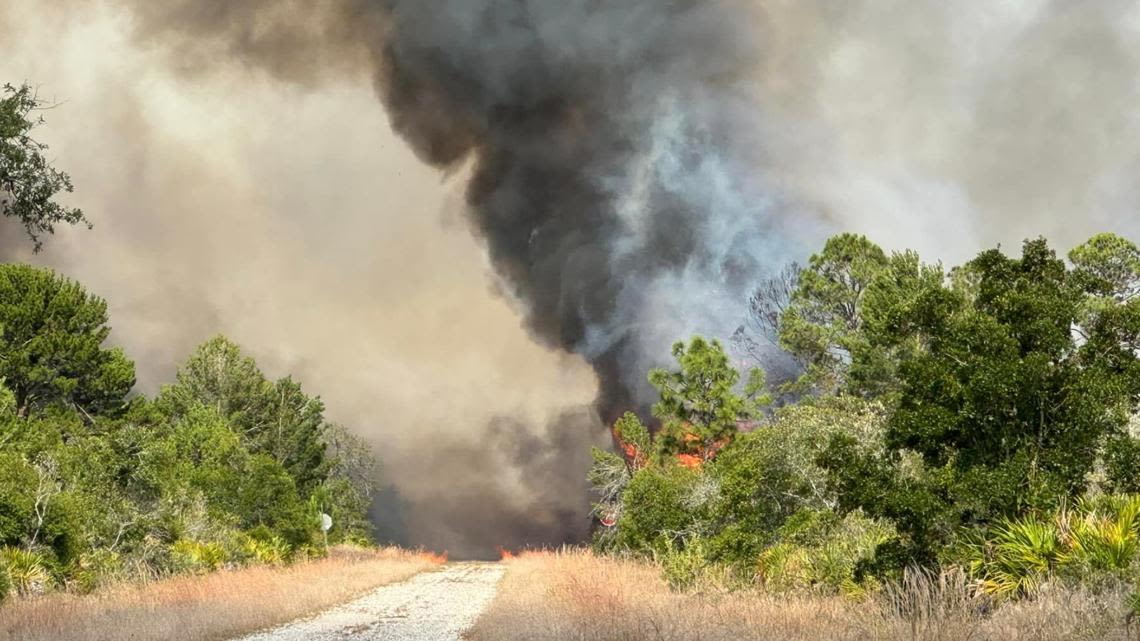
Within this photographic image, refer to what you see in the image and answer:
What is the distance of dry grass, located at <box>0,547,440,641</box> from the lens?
13883mm

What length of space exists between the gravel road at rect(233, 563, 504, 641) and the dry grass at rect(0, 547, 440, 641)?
602 millimetres

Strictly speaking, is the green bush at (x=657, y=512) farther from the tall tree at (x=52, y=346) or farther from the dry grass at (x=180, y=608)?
the tall tree at (x=52, y=346)

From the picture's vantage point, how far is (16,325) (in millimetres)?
41875

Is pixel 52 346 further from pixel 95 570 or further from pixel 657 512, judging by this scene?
pixel 657 512

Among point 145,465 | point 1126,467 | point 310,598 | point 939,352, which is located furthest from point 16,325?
point 1126,467

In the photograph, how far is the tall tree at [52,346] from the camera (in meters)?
41.6

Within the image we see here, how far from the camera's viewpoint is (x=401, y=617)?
19375mm

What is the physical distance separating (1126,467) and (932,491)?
2965 millimetres

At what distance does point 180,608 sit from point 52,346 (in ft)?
103

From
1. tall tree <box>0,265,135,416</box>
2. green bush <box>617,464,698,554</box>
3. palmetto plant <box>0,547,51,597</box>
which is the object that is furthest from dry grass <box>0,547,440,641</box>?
tall tree <box>0,265,135,416</box>

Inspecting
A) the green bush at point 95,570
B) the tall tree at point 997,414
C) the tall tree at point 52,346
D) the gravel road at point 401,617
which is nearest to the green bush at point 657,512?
the gravel road at point 401,617

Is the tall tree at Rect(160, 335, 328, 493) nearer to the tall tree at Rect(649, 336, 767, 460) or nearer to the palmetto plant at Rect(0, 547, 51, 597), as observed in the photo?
the tall tree at Rect(649, 336, 767, 460)

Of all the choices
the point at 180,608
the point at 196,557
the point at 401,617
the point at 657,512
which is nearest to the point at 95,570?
the point at 196,557

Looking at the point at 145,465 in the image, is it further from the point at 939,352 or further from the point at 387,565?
the point at 939,352
